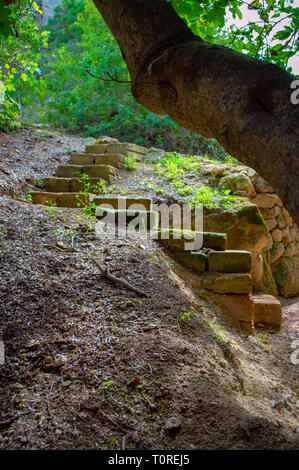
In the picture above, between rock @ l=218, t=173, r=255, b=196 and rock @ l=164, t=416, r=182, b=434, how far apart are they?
409 cm

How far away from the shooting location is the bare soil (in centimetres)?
117

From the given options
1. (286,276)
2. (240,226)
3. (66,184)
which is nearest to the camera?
(240,226)

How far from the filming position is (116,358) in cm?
152

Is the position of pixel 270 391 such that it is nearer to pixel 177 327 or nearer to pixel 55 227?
pixel 177 327

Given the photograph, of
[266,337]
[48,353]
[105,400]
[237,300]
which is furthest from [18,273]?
[266,337]

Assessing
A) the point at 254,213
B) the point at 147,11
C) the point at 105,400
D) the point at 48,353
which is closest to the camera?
the point at 105,400

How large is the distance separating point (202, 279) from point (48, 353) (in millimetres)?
1884

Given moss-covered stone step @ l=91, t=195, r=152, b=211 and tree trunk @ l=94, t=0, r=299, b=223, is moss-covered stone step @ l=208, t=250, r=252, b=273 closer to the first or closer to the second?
moss-covered stone step @ l=91, t=195, r=152, b=211

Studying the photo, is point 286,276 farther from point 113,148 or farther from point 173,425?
point 173,425

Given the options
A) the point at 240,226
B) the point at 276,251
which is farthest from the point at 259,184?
the point at 240,226

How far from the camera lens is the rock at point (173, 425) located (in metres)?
1.18

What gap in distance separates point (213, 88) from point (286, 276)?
5301 millimetres

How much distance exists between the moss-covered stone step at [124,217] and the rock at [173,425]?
7.27ft

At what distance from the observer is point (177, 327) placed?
192 centimetres
